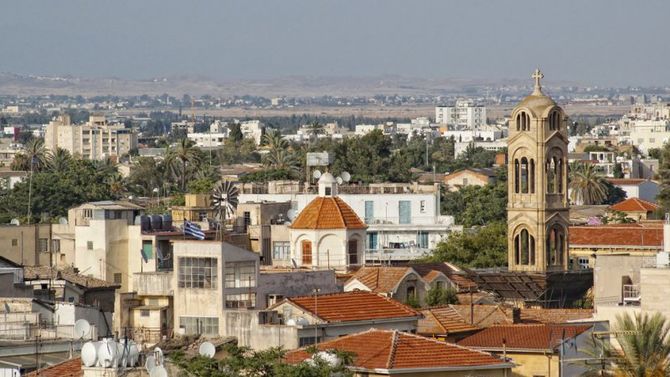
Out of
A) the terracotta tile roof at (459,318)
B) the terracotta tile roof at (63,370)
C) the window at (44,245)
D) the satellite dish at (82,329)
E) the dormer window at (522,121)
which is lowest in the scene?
the terracotta tile roof at (63,370)

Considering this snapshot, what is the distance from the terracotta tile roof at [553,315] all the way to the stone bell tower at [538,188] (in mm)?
15076

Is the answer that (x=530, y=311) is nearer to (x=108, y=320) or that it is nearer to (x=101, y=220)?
(x=108, y=320)

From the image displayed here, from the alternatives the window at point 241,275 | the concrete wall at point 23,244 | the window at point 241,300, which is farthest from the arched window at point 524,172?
the window at point 241,300

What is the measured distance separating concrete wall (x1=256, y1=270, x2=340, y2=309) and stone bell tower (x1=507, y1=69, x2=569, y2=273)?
16049 mm

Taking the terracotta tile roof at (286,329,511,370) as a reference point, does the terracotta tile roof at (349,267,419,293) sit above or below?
above

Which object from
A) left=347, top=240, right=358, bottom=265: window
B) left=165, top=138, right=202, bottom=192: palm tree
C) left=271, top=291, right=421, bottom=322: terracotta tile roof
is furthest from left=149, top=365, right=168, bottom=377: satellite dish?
left=165, top=138, right=202, bottom=192: palm tree

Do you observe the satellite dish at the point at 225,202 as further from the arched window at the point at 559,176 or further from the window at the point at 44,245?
the arched window at the point at 559,176

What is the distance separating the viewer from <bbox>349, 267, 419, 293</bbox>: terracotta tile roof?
156 feet

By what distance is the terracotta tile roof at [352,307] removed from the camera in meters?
37.9

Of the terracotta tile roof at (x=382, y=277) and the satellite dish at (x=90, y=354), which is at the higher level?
the terracotta tile roof at (x=382, y=277)

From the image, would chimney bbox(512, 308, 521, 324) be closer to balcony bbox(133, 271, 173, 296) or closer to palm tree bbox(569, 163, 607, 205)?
balcony bbox(133, 271, 173, 296)

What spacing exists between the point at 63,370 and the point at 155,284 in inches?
377

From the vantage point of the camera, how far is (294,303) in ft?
125

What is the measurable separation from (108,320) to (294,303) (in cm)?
482
